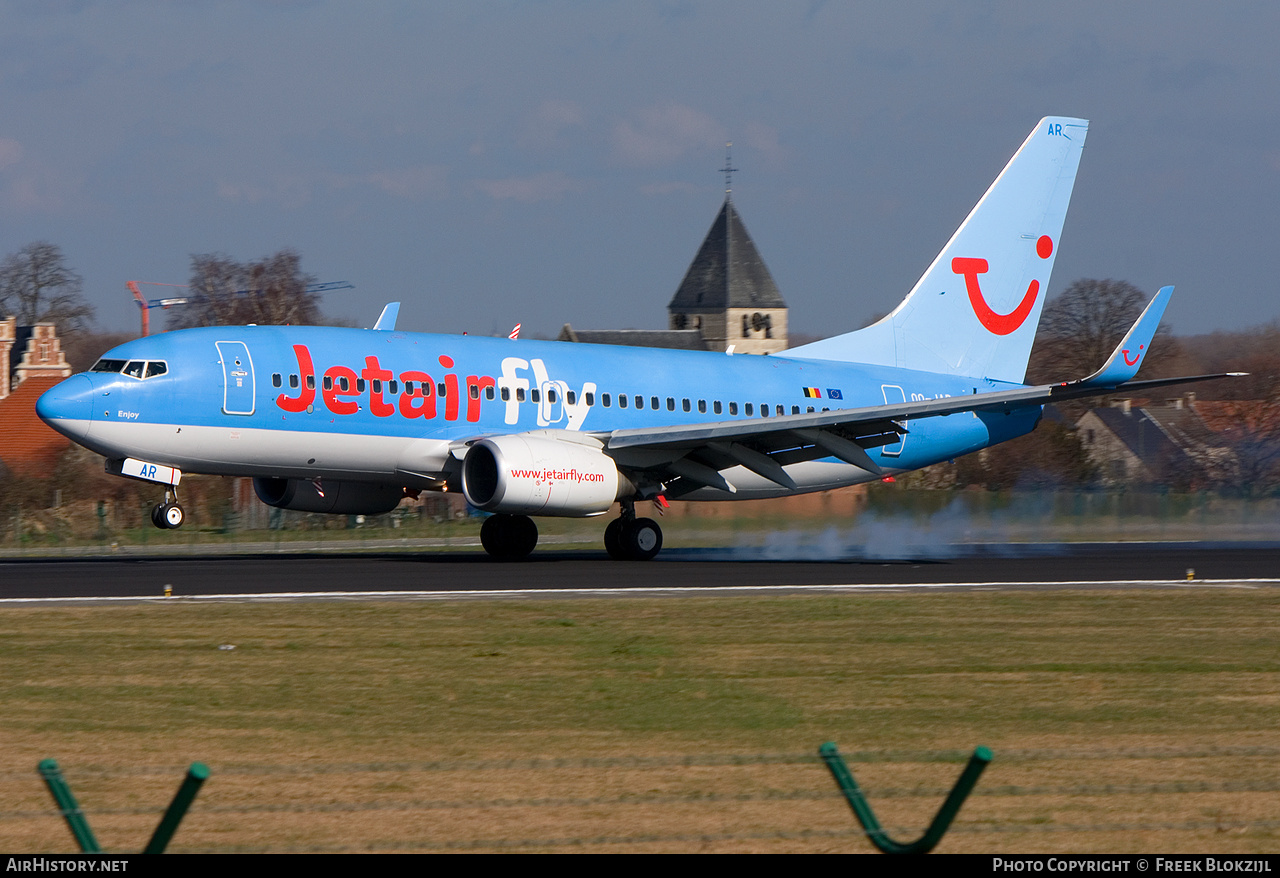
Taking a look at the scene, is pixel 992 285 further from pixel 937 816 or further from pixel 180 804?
pixel 180 804

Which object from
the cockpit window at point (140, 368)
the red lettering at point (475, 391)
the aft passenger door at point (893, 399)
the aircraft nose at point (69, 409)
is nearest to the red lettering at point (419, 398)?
the red lettering at point (475, 391)

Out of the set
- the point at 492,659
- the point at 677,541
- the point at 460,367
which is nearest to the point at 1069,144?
the point at 677,541

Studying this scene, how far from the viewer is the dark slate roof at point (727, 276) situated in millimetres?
174625

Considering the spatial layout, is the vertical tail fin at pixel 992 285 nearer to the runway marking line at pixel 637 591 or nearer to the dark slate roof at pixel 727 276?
the runway marking line at pixel 637 591

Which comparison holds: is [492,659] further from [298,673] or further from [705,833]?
[705,833]

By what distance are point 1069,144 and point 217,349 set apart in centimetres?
2086

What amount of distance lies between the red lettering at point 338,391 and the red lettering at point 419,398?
0.90 metres

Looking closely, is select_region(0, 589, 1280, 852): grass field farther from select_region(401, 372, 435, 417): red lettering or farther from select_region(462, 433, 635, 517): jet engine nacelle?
select_region(401, 372, 435, 417): red lettering

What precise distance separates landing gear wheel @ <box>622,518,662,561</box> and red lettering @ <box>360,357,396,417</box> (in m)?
5.33

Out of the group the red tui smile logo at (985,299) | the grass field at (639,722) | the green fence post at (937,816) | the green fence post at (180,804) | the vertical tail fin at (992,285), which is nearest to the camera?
the green fence post at (180,804)

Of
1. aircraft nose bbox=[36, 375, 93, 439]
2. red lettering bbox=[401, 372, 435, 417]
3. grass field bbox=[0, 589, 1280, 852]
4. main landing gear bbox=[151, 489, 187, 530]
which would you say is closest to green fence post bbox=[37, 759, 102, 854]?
grass field bbox=[0, 589, 1280, 852]

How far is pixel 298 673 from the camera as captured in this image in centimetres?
1468

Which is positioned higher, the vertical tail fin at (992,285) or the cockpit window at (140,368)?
the vertical tail fin at (992,285)
